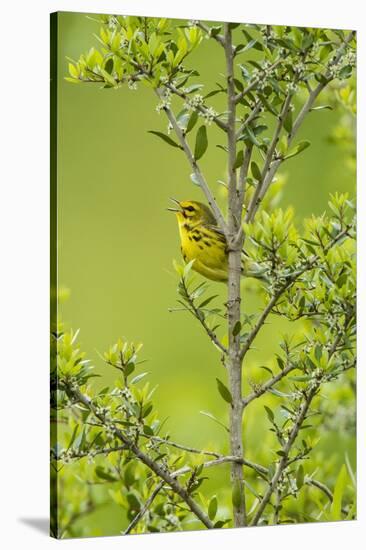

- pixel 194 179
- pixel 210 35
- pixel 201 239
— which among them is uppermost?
pixel 210 35

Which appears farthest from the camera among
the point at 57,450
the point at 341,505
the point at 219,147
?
the point at 341,505

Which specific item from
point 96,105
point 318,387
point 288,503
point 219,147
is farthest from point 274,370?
point 96,105

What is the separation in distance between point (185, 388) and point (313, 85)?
112 centimetres

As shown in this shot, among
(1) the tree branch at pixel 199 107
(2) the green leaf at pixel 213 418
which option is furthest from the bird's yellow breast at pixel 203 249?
(2) the green leaf at pixel 213 418

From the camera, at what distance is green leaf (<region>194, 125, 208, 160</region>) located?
13.0ft

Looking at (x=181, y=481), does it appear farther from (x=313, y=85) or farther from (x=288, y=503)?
(x=313, y=85)

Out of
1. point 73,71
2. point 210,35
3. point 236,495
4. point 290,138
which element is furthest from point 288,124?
point 236,495

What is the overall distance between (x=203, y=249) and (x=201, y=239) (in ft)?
0.11

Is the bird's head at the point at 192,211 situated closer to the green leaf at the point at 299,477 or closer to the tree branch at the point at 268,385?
the tree branch at the point at 268,385

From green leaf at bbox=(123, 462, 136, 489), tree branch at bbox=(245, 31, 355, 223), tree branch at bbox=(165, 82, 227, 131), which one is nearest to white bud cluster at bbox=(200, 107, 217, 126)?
tree branch at bbox=(165, 82, 227, 131)

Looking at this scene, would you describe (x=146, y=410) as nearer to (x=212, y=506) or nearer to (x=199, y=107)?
(x=212, y=506)

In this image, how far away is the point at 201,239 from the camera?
158 inches

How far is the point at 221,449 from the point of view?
406 centimetres

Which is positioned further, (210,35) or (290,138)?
(290,138)
